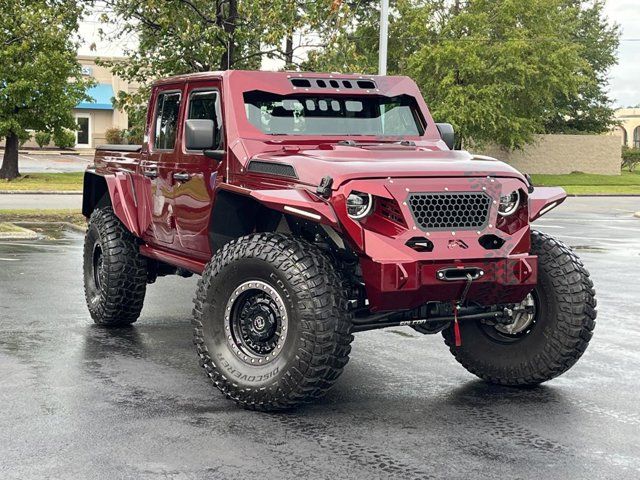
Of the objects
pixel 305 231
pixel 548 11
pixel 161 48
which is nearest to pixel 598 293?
pixel 305 231

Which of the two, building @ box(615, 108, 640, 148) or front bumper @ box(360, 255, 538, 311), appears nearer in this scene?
front bumper @ box(360, 255, 538, 311)

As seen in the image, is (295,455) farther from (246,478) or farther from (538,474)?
(538,474)

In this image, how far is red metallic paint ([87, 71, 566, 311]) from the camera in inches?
236

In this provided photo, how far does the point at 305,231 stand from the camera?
22.8 feet

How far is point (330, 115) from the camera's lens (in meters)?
7.75

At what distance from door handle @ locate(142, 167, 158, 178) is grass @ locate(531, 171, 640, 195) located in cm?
3525

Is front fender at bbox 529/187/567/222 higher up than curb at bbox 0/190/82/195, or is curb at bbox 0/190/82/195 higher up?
front fender at bbox 529/187/567/222

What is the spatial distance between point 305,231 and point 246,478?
2.36 m

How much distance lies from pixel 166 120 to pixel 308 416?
10.9ft

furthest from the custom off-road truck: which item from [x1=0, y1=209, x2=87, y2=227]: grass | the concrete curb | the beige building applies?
the beige building

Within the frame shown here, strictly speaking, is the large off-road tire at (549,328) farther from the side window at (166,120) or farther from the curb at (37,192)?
the curb at (37,192)

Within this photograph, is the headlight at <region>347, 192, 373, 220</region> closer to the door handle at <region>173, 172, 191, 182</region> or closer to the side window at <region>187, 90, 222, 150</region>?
the side window at <region>187, 90, 222, 150</region>

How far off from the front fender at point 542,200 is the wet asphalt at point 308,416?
4.09 feet

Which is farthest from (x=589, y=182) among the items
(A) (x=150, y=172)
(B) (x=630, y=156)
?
(A) (x=150, y=172)
